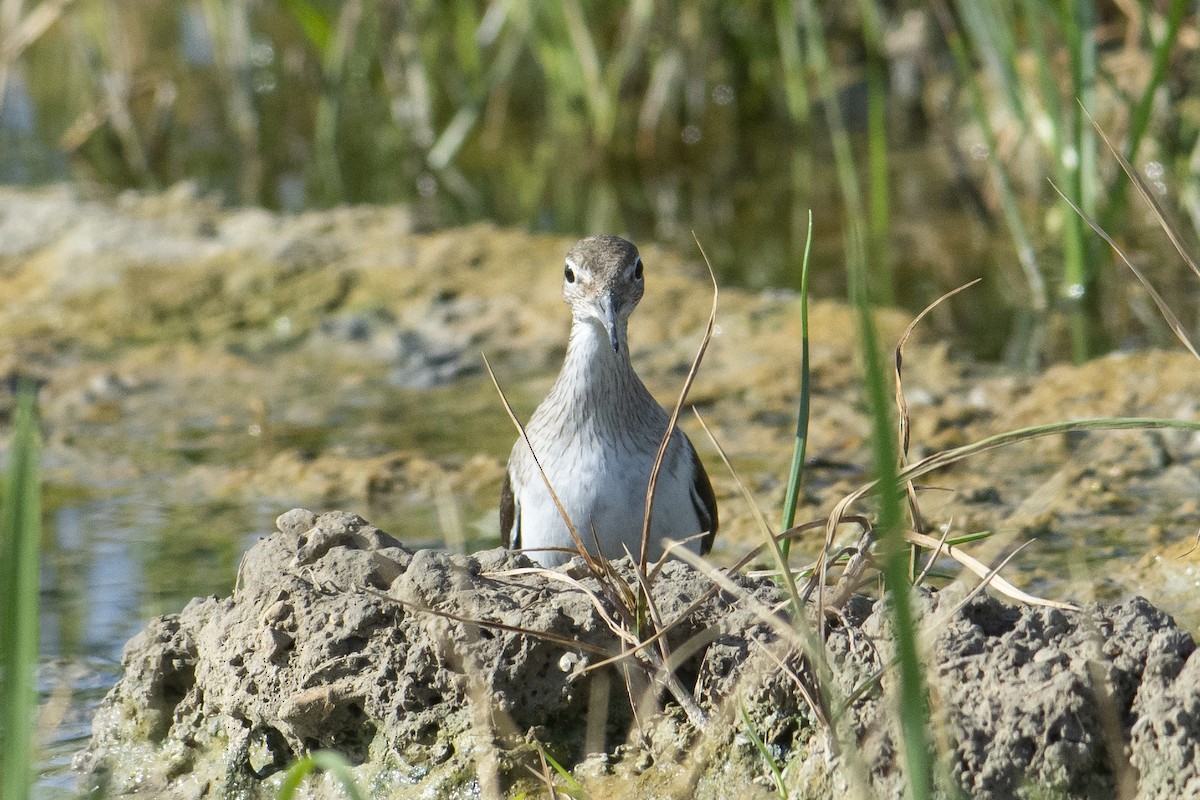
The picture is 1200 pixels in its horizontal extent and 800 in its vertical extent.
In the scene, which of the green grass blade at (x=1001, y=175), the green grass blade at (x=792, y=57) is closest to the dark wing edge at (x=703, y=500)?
the green grass blade at (x=1001, y=175)

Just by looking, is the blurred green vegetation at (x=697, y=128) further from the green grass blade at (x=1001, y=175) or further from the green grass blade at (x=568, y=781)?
the green grass blade at (x=568, y=781)

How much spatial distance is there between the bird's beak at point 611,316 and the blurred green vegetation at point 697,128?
3020mm

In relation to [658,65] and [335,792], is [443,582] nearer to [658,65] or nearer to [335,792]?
[335,792]

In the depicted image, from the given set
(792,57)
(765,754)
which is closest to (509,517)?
(765,754)

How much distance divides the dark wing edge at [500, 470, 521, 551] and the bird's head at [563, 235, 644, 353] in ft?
1.85

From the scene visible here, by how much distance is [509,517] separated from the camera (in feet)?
15.1

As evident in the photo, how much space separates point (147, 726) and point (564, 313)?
14.0ft

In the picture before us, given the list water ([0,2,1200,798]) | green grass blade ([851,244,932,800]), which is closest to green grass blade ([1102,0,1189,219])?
water ([0,2,1200,798])

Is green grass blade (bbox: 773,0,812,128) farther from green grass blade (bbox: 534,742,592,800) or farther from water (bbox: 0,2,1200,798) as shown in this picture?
green grass blade (bbox: 534,742,592,800)

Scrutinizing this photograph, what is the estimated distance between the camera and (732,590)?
2.97 meters

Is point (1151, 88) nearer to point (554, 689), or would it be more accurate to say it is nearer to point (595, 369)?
point (595, 369)

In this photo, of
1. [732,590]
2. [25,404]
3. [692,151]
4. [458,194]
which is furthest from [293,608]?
[692,151]

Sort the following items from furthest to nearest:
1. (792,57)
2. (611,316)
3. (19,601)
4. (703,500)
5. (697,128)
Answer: (697,128) < (792,57) < (703,500) < (611,316) < (19,601)

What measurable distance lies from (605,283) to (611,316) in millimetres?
134
